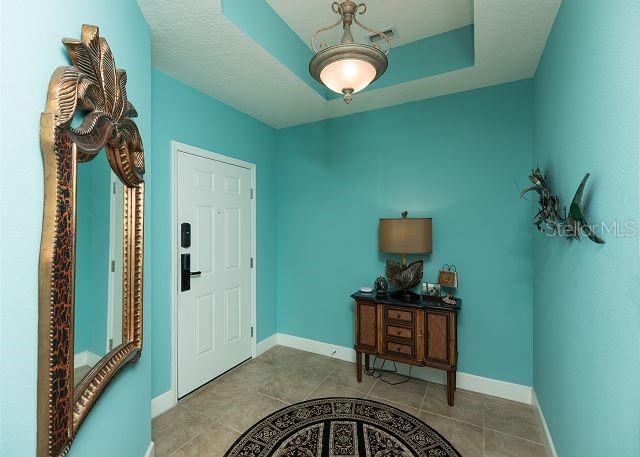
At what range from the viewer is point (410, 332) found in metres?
2.46

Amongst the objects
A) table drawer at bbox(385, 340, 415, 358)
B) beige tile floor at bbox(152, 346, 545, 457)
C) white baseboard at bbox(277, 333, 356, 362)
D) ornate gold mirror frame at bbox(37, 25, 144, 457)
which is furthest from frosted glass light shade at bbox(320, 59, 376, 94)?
white baseboard at bbox(277, 333, 356, 362)

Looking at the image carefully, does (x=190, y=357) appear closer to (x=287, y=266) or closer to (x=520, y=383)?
(x=287, y=266)

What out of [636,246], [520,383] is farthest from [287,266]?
[636,246]

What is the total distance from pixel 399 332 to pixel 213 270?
68.6 inches

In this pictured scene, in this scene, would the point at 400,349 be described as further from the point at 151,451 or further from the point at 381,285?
the point at 151,451

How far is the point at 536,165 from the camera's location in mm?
2309

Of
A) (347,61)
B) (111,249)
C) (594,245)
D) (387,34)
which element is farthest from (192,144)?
(594,245)

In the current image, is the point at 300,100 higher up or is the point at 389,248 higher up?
the point at 300,100

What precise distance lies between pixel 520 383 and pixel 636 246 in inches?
81.0

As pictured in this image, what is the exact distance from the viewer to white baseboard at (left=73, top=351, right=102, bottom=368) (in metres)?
1.02

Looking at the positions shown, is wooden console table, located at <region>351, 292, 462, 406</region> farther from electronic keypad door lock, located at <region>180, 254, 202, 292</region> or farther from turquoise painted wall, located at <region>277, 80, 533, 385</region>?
electronic keypad door lock, located at <region>180, 254, 202, 292</region>

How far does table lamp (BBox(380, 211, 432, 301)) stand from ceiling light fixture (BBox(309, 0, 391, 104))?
1.34 meters

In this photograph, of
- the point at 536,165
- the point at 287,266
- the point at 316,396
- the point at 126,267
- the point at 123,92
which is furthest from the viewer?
the point at 287,266

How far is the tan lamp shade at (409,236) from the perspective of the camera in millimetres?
2474
